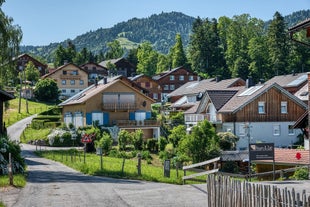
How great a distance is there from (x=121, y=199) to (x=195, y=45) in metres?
106

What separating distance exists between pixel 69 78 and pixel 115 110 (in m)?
42.8

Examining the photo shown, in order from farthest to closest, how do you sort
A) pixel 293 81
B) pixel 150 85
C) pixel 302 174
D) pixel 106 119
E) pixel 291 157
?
1. pixel 150 85
2. pixel 293 81
3. pixel 106 119
4. pixel 291 157
5. pixel 302 174

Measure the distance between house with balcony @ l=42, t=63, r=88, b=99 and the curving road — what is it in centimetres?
8540

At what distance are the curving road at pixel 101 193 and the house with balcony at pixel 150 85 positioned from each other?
81215mm

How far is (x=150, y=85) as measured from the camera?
107562mm

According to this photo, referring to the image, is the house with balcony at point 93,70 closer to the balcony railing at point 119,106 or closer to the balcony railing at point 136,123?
the balcony railing at point 119,106

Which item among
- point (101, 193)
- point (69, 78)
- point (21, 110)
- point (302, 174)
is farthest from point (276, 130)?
point (69, 78)

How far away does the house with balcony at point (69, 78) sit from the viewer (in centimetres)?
10919

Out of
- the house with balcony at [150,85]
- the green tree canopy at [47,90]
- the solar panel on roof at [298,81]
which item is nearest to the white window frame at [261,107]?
the solar panel on roof at [298,81]

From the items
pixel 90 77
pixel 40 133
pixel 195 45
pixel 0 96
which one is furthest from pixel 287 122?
pixel 90 77

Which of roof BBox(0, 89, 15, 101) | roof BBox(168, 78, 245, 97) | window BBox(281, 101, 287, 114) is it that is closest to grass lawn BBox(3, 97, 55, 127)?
roof BBox(168, 78, 245, 97)

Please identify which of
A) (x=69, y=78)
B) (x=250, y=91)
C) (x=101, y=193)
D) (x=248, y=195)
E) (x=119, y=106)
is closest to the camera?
(x=248, y=195)

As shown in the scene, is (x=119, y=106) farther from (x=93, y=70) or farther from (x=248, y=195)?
(x=93, y=70)

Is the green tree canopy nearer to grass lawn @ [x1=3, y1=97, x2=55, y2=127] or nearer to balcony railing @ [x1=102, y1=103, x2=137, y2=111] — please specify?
grass lawn @ [x1=3, y1=97, x2=55, y2=127]
